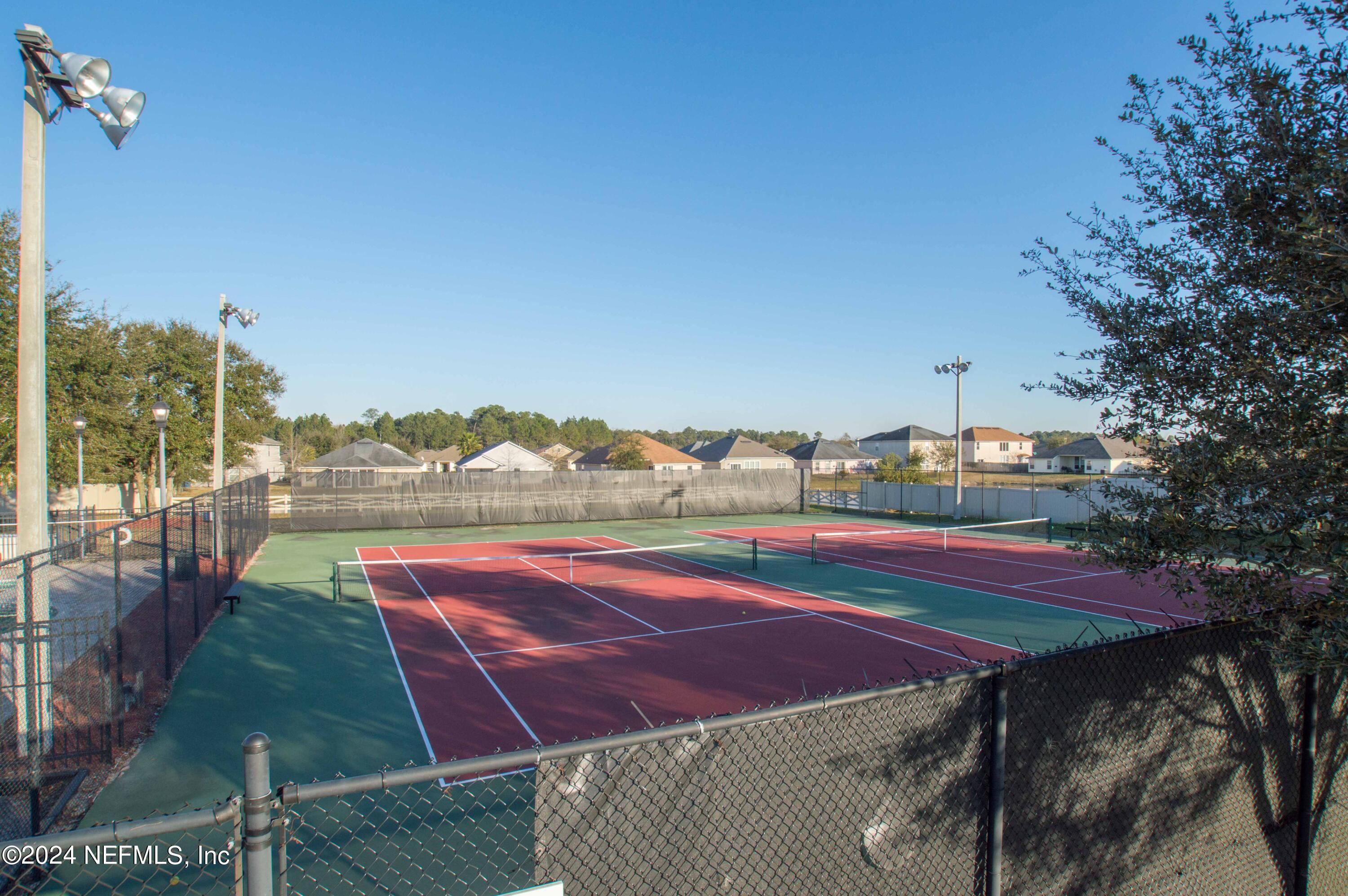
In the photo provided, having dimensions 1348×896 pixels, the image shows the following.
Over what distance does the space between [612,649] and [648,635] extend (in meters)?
1.20

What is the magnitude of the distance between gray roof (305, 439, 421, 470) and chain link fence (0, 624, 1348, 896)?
45.5 meters

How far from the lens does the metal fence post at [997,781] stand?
340 cm

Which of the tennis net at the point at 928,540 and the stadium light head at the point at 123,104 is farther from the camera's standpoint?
the tennis net at the point at 928,540

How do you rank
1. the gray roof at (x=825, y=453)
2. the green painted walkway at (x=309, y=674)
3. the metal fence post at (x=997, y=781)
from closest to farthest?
the metal fence post at (x=997, y=781) < the green painted walkway at (x=309, y=674) < the gray roof at (x=825, y=453)

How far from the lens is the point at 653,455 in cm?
7200

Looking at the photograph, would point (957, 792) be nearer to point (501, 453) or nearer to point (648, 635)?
point (648, 635)

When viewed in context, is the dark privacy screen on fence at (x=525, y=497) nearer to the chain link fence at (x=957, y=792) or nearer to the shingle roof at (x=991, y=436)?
the chain link fence at (x=957, y=792)

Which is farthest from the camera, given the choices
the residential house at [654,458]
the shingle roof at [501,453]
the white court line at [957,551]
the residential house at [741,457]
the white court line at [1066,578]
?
the residential house at [741,457]

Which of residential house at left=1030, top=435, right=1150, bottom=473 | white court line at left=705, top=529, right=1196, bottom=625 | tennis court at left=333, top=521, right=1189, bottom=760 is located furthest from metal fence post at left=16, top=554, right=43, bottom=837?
residential house at left=1030, top=435, right=1150, bottom=473

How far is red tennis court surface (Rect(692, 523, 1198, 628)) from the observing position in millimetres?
17188

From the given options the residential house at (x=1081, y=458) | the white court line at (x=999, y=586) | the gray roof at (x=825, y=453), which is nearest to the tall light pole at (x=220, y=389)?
the white court line at (x=999, y=586)

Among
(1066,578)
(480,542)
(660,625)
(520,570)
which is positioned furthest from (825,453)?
(660,625)

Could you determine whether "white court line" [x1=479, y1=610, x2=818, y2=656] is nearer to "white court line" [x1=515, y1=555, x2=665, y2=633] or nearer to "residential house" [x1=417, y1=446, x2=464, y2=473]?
"white court line" [x1=515, y1=555, x2=665, y2=633]

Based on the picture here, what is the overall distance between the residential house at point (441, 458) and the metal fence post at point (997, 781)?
8584 centimetres
